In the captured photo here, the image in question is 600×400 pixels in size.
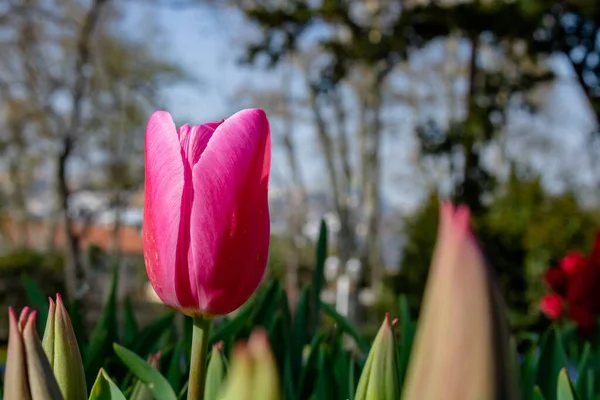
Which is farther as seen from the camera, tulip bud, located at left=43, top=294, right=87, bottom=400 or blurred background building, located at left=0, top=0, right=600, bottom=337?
blurred background building, located at left=0, top=0, right=600, bottom=337

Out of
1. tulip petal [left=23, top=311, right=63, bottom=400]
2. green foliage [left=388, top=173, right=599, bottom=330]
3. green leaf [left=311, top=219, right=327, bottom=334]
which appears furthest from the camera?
green foliage [left=388, top=173, right=599, bottom=330]

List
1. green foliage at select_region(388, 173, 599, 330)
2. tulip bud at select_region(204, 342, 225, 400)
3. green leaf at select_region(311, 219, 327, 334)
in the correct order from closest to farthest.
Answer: tulip bud at select_region(204, 342, 225, 400)
green leaf at select_region(311, 219, 327, 334)
green foliage at select_region(388, 173, 599, 330)

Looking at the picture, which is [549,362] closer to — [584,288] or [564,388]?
[564,388]

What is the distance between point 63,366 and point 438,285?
1.11ft

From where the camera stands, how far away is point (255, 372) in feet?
1.02

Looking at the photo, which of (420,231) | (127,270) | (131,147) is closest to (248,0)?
(420,231)

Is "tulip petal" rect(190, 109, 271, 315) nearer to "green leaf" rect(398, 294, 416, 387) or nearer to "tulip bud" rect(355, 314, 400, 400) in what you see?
"tulip bud" rect(355, 314, 400, 400)

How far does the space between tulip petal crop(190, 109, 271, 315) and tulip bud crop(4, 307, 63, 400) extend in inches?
7.1

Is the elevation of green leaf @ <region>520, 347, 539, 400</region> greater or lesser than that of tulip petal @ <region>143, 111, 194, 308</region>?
lesser

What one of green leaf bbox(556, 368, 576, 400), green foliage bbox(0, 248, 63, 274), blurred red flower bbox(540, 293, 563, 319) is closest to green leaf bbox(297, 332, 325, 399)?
green leaf bbox(556, 368, 576, 400)

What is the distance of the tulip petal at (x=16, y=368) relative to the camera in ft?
1.35

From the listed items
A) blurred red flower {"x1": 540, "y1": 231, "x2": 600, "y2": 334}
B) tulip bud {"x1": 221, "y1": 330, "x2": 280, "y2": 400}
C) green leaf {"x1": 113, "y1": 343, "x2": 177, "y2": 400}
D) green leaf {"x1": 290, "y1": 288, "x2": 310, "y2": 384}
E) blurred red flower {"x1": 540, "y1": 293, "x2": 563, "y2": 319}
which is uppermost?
tulip bud {"x1": 221, "y1": 330, "x2": 280, "y2": 400}

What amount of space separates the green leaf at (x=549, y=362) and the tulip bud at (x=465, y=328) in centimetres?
67

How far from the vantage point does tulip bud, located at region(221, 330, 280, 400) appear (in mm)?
302
